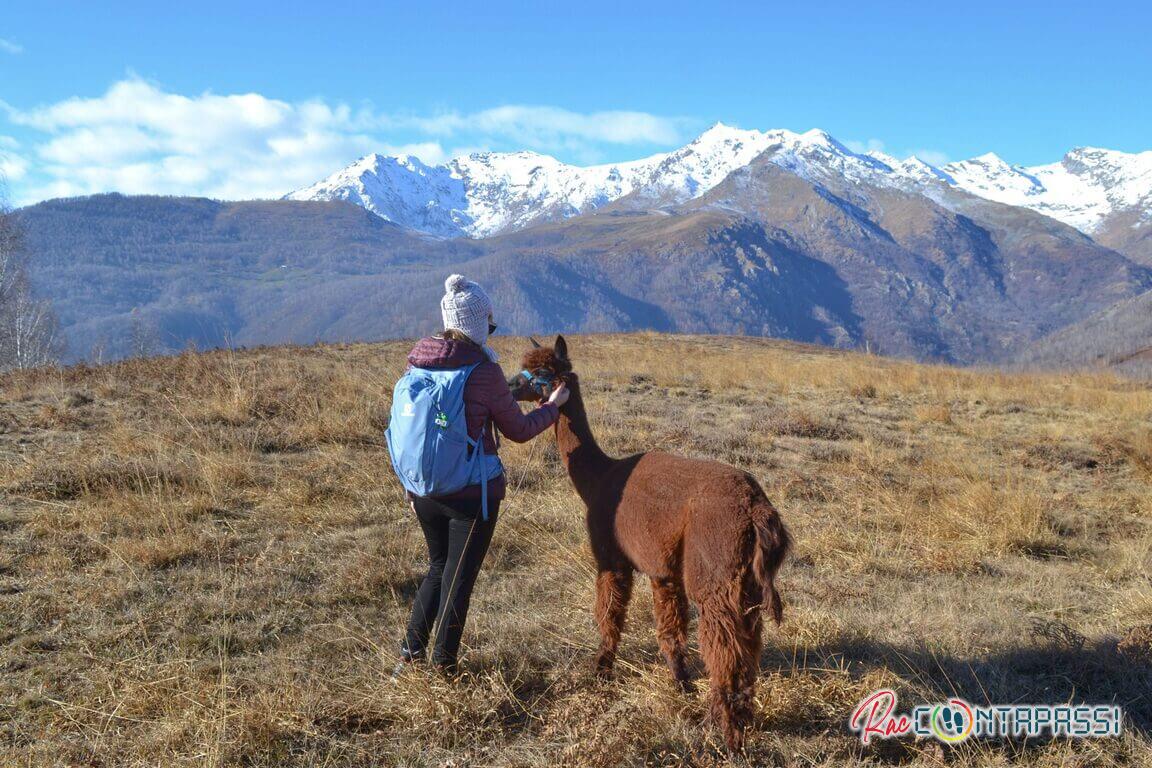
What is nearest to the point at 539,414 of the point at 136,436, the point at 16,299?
the point at 136,436

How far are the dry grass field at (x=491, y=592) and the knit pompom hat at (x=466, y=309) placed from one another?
1.84 metres

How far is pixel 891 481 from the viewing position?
767cm

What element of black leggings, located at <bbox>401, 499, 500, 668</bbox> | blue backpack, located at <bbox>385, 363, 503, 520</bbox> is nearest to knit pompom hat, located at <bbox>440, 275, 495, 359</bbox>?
blue backpack, located at <bbox>385, 363, 503, 520</bbox>

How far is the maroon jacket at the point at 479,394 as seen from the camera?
139 inches

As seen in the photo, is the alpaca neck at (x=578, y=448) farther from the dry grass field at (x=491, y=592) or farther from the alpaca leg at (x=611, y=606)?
the dry grass field at (x=491, y=592)

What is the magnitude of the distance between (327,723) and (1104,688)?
13.7 ft

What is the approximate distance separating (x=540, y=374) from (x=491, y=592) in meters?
1.82

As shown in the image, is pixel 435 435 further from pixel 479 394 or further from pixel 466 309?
pixel 466 309

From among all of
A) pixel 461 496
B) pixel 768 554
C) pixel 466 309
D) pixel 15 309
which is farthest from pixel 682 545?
pixel 15 309

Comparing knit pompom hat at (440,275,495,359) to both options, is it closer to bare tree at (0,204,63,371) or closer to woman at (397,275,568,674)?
woman at (397,275,568,674)

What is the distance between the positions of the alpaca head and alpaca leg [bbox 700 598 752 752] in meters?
1.62

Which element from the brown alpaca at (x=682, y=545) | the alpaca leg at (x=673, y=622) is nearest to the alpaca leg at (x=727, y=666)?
the brown alpaca at (x=682, y=545)

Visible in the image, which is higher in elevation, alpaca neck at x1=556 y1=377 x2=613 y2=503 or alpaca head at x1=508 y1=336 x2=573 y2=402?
alpaca head at x1=508 y1=336 x2=573 y2=402

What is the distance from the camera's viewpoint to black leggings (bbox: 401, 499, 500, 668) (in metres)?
3.59
